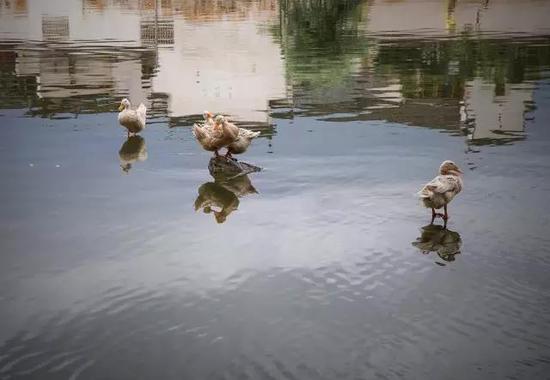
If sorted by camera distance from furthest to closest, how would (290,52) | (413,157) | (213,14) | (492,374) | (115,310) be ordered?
(213,14) < (290,52) < (413,157) < (115,310) < (492,374)

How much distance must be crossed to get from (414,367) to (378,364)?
0.21 metres

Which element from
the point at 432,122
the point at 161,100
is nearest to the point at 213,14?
the point at 161,100

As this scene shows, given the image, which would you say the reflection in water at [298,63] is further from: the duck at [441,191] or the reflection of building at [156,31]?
the duck at [441,191]

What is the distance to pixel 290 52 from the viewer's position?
22078 millimetres

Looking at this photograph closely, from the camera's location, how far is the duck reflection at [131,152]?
368 inches

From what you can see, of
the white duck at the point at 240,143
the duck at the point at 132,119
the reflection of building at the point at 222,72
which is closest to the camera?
the white duck at the point at 240,143

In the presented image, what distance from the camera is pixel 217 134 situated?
29.1 feet

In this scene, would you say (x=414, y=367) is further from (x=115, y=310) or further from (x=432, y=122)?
(x=432, y=122)

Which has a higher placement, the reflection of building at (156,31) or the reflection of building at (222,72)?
the reflection of building at (156,31)

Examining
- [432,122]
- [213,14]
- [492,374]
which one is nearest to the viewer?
[492,374]

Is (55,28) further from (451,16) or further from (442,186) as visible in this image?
(442,186)

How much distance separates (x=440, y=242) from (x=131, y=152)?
Answer: 4907 mm

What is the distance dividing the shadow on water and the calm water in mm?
34

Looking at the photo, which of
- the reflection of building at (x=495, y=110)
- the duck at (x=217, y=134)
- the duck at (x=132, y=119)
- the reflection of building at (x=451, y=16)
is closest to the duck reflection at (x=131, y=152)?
the duck at (x=132, y=119)
